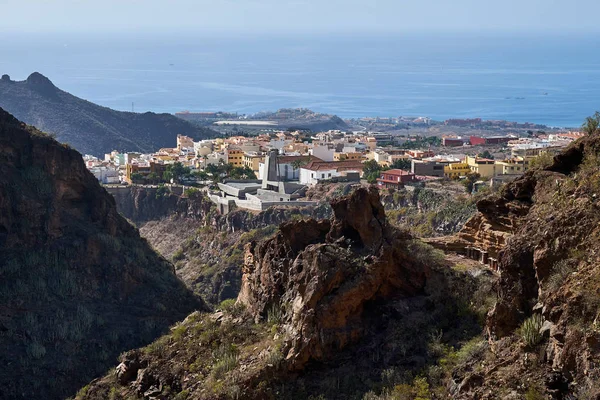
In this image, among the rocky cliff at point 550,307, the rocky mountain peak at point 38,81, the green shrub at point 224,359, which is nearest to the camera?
the rocky cliff at point 550,307

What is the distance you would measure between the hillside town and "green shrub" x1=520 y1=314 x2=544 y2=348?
39.1m

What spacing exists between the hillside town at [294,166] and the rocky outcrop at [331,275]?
3363 centimetres

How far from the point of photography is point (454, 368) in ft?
61.6

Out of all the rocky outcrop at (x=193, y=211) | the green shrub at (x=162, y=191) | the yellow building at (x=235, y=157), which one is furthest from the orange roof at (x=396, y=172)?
the yellow building at (x=235, y=157)

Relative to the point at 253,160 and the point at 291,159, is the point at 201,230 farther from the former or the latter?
the point at 253,160

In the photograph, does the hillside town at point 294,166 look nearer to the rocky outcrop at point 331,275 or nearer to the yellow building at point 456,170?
the yellow building at point 456,170

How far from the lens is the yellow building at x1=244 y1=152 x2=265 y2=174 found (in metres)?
77.2

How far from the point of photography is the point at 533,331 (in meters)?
16.7

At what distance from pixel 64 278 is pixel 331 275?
2052 centimetres

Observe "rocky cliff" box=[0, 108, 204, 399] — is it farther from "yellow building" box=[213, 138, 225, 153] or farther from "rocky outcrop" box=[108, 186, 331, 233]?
"yellow building" box=[213, 138, 225, 153]

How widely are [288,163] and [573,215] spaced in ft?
183

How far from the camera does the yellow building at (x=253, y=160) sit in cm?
7725

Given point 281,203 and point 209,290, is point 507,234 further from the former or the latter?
point 281,203

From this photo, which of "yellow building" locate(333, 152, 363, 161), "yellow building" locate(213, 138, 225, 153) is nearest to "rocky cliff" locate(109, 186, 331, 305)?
"yellow building" locate(333, 152, 363, 161)
